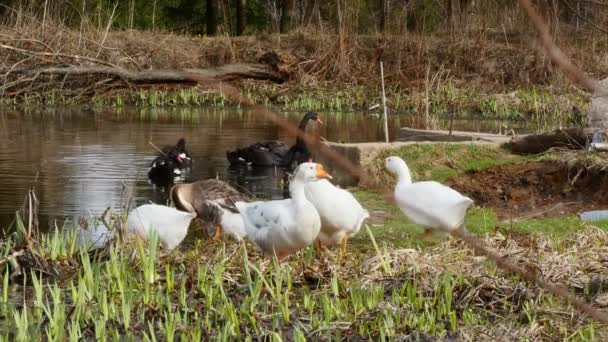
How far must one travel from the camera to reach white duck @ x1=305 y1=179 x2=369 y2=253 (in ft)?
27.6

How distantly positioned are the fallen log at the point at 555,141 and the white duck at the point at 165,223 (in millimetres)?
6770

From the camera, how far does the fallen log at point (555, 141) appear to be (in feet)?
46.6

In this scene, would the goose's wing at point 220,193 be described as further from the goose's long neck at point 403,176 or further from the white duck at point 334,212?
the goose's long neck at point 403,176

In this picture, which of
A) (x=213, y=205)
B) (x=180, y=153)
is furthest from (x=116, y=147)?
(x=213, y=205)

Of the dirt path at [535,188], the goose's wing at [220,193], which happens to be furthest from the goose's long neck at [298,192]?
the dirt path at [535,188]

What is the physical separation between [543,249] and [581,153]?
17.9 feet

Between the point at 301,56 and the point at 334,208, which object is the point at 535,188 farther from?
the point at 301,56

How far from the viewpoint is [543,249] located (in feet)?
27.6

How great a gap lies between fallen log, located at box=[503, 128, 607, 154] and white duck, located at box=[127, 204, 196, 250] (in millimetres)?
6770

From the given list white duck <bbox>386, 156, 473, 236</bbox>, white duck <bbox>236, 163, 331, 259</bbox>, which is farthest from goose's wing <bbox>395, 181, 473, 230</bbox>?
white duck <bbox>236, 163, 331, 259</bbox>

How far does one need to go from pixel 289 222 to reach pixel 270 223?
25 cm

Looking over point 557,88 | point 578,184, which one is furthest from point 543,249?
point 557,88

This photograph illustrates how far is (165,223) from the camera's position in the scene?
28.7 feet

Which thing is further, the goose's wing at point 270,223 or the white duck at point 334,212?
the white duck at point 334,212
